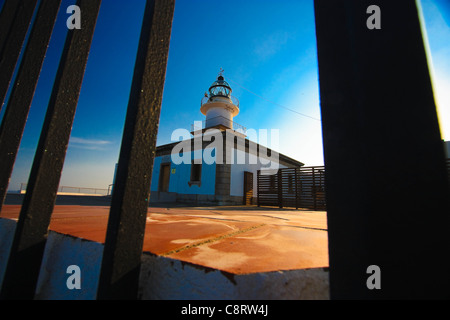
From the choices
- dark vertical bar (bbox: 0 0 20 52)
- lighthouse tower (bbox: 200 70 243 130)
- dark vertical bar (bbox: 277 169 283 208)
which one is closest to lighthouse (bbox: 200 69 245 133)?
lighthouse tower (bbox: 200 70 243 130)

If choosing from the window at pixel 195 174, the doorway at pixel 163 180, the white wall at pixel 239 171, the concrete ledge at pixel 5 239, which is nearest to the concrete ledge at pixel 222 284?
the concrete ledge at pixel 5 239

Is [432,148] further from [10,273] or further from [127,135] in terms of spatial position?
[10,273]

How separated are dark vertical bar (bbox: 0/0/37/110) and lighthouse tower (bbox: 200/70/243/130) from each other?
1217cm

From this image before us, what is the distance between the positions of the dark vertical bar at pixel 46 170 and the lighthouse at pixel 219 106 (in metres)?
12.7

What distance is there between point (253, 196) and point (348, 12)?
37.3ft

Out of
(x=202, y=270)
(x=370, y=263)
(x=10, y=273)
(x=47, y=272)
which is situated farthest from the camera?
(x=47, y=272)

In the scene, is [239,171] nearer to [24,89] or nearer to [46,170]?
[24,89]

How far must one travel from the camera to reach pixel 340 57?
0.39 meters

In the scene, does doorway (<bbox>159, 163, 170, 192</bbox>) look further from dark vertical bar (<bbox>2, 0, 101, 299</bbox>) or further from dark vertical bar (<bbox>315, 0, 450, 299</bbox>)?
dark vertical bar (<bbox>315, 0, 450, 299</bbox>)

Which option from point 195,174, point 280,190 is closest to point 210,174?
point 195,174

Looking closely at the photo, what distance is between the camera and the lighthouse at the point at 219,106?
46.3 feet

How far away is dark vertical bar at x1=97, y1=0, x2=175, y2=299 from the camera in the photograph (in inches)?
15.9

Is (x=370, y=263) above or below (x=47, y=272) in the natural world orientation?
above
